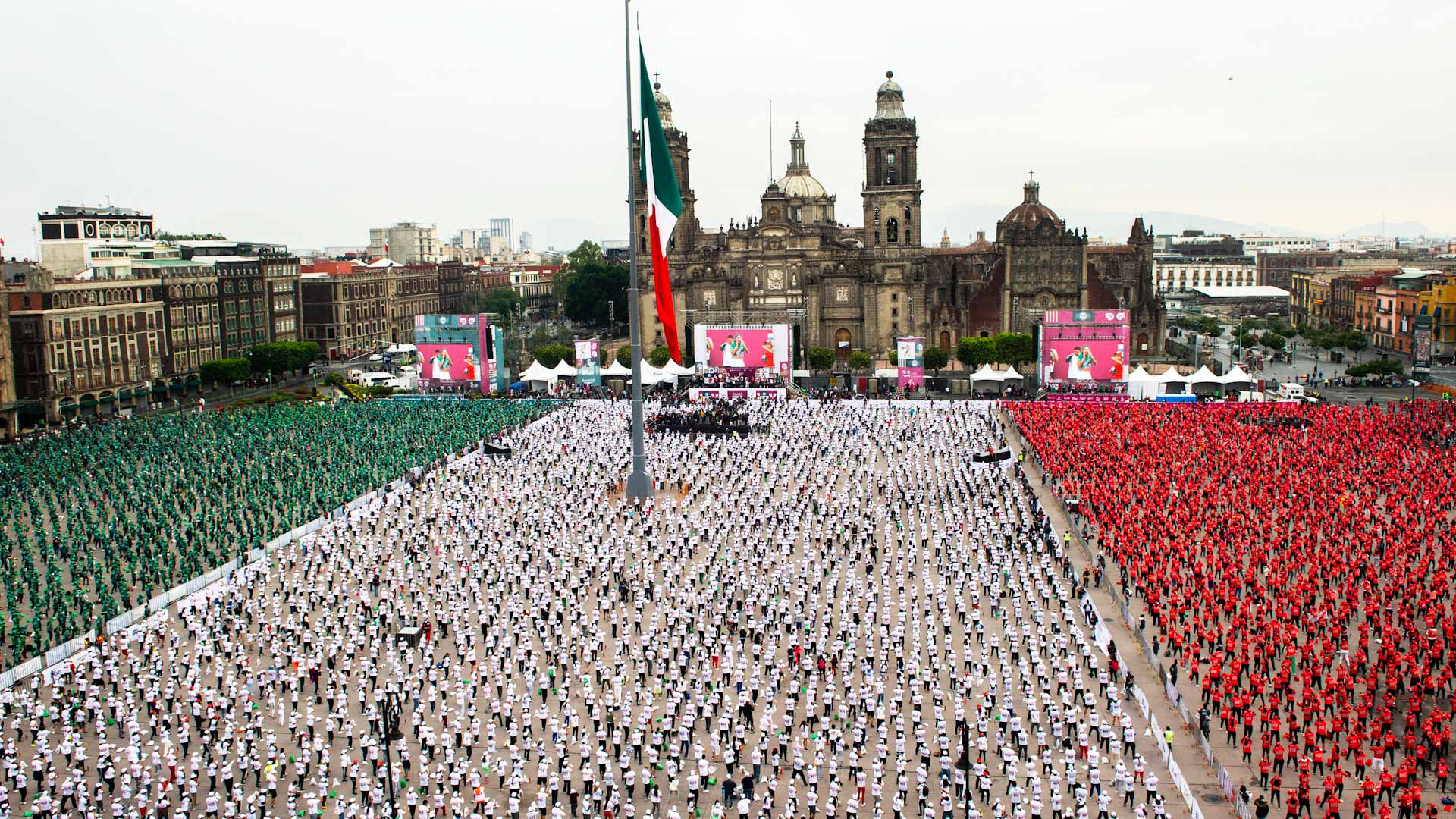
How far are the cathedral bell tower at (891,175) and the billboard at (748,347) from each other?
19.5 meters

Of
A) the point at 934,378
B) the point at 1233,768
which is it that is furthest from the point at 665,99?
the point at 1233,768

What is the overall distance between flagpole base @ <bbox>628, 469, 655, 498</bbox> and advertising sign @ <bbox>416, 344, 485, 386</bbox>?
2672 cm

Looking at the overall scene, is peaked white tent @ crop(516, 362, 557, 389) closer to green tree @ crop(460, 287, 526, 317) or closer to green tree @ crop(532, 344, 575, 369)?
green tree @ crop(532, 344, 575, 369)

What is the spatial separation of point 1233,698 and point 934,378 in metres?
46.2

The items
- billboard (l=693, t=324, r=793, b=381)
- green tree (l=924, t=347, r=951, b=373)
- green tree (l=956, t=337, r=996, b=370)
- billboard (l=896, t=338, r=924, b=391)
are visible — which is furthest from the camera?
green tree (l=924, t=347, r=951, b=373)

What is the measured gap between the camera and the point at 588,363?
2457 inches

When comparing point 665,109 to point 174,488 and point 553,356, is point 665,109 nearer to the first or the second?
point 553,356

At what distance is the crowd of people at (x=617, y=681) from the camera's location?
18547 mm

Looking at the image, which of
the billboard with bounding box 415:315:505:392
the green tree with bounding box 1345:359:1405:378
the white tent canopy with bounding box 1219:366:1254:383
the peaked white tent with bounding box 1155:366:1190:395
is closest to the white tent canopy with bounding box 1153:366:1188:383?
the peaked white tent with bounding box 1155:366:1190:395

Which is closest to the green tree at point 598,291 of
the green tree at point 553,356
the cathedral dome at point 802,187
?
the cathedral dome at point 802,187

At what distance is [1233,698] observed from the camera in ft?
66.9

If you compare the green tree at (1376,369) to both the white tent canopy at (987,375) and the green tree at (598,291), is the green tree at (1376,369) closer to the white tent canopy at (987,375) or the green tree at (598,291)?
the white tent canopy at (987,375)

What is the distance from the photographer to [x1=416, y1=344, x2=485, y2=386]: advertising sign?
62.6 metres

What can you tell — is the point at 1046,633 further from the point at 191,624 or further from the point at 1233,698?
the point at 191,624
